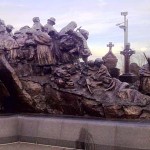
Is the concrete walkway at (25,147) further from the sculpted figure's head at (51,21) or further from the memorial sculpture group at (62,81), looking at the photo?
the sculpted figure's head at (51,21)

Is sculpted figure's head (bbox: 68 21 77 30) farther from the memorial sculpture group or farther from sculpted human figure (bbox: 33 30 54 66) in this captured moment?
sculpted human figure (bbox: 33 30 54 66)

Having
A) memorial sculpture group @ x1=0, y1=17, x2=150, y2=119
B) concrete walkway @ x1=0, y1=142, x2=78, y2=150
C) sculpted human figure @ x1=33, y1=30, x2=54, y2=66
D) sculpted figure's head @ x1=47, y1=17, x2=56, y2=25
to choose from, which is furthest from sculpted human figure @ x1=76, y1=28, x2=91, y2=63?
concrete walkway @ x1=0, y1=142, x2=78, y2=150

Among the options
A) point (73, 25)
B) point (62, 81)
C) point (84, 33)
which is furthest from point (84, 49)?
point (62, 81)

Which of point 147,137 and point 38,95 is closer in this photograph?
point 147,137

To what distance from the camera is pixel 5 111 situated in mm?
10164

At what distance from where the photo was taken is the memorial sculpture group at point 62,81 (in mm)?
8891

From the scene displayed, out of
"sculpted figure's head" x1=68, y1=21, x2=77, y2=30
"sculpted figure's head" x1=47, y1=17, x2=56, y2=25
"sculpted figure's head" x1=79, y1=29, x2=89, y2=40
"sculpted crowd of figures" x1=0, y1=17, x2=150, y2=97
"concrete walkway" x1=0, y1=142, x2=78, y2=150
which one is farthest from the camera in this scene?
"sculpted figure's head" x1=47, y1=17, x2=56, y2=25

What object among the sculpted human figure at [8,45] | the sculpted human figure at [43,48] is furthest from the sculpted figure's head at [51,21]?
the sculpted human figure at [8,45]

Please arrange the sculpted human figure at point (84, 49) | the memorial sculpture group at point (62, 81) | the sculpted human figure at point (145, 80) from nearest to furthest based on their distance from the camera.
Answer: the memorial sculpture group at point (62, 81)
the sculpted human figure at point (145, 80)
the sculpted human figure at point (84, 49)

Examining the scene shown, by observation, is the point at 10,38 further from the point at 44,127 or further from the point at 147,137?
the point at 147,137

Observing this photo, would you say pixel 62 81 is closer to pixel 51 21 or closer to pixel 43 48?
pixel 43 48

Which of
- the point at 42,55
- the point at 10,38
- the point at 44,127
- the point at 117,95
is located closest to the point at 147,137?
the point at 117,95

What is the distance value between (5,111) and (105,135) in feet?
11.6

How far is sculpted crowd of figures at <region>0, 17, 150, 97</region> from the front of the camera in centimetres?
977
